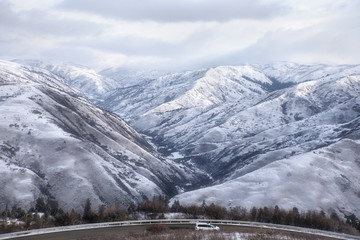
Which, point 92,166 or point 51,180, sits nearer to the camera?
point 51,180

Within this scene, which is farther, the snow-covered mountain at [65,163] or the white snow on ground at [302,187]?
the white snow on ground at [302,187]

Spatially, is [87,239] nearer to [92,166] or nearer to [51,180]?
[51,180]

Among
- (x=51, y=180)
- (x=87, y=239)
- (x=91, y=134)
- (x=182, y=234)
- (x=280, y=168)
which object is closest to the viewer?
(x=87, y=239)

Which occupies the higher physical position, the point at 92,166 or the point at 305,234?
the point at 92,166

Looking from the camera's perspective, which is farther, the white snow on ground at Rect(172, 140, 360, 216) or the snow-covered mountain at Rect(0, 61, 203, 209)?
the white snow on ground at Rect(172, 140, 360, 216)

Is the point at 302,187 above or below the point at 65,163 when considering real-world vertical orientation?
below

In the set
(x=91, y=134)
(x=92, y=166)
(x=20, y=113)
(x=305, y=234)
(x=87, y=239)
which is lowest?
(x=305, y=234)

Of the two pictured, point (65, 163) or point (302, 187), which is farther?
point (65, 163)

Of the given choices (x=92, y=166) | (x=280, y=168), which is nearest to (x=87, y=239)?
(x=92, y=166)
